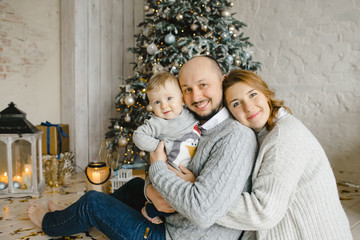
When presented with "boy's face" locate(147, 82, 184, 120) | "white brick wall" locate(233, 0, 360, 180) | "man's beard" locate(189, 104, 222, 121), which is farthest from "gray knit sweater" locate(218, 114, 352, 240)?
"white brick wall" locate(233, 0, 360, 180)

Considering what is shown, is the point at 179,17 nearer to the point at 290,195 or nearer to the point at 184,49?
the point at 184,49

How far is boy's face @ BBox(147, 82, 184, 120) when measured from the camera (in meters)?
1.55

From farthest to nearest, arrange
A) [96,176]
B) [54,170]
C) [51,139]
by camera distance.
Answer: [51,139] → [54,170] → [96,176]

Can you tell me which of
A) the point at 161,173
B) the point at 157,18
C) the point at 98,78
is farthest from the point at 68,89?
the point at 161,173

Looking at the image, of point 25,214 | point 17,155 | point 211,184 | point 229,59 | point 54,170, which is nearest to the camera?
point 211,184

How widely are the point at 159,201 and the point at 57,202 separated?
1704 mm

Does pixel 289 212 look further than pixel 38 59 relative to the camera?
No

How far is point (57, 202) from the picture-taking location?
261 cm

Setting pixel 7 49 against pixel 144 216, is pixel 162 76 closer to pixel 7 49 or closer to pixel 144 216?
pixel 144 216

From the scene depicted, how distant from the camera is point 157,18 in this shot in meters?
3.08

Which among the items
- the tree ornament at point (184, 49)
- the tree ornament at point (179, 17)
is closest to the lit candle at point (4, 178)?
the tree ornament at point (184, 49)

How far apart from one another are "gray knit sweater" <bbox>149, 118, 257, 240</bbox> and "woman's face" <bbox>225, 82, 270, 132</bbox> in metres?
0.07

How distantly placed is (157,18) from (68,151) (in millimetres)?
2027

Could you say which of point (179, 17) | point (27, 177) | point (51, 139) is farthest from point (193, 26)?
point (27, 177)
